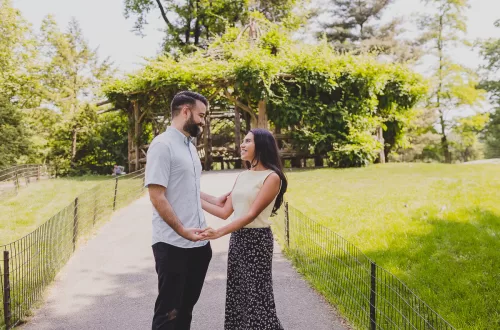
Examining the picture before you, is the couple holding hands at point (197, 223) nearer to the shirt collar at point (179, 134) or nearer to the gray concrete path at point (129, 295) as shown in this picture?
the shirt collar at point (179, 134)

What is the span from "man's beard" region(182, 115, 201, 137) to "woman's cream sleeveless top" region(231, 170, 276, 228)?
63 centimetres

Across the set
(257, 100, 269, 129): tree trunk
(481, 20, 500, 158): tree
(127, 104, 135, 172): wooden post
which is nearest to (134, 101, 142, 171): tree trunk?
(127, 104, 135, 172): wooden post

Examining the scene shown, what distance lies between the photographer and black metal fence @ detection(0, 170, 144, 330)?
4609 mm

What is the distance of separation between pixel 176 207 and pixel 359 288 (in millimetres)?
2991

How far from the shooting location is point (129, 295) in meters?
5.54

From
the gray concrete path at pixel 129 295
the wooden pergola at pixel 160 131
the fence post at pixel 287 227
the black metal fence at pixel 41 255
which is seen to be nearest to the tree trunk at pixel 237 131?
the wooden pergola at pixel 160 131

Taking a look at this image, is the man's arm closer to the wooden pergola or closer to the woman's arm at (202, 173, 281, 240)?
the woman's arm at (202, 173, 281, 240)

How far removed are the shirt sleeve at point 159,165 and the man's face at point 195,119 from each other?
276 mm

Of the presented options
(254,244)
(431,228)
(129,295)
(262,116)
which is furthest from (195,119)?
(262,116)

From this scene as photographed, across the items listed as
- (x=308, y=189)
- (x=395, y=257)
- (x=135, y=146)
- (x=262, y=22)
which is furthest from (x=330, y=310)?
(x=262, y=22)

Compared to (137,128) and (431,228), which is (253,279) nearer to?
(431,228)

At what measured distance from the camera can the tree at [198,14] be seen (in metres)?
33.7

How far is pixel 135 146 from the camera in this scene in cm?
2220

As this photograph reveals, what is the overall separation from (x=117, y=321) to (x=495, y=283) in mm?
4448
